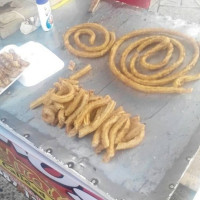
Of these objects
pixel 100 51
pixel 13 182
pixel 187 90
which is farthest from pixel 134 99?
pixel 13 182

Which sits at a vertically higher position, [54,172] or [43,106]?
[43,106]

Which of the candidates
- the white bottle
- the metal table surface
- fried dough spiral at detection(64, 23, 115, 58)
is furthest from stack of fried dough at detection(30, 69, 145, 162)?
the white bottle

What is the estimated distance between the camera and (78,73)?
4.91 ft

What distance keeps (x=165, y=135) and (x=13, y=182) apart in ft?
3.33

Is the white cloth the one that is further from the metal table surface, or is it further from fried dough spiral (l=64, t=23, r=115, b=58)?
fried dough spiral (l=64, t=23, r=115, b=58)

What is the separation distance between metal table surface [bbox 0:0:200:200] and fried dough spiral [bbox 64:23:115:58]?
0.03 meters

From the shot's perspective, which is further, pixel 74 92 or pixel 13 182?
pixel 13 182

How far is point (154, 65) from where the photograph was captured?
1499 mm

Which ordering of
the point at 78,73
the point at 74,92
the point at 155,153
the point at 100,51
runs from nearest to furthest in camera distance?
the point at 155,153 < the point at 74,92 < the point at 78,73 < the point at 100,51

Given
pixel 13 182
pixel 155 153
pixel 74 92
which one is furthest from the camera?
pixel 13 182

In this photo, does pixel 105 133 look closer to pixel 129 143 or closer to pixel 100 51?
pixel 129 143

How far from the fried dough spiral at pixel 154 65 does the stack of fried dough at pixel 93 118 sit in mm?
207

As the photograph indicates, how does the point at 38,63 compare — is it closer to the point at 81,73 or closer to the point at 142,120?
the point at 81,73

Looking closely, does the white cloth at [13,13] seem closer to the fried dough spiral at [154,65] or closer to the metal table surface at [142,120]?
the metal table surface at [142,120]
